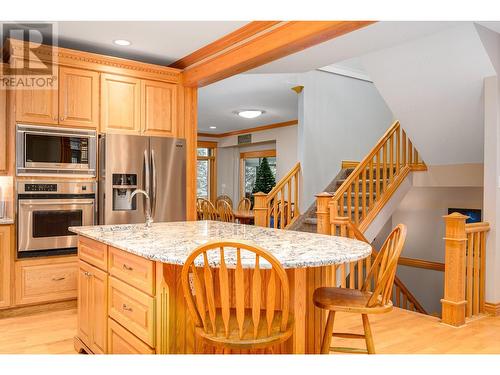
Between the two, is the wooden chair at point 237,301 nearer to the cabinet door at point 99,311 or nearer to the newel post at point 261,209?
the cabinet door at point 99,311

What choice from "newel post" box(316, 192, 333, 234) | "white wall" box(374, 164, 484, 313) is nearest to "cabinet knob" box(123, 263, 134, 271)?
"newel post" box(316, 192, 333, 234)

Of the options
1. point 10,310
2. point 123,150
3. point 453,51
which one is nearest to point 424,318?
point 453,51

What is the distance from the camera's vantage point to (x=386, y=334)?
133 inches

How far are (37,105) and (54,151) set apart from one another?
43cm

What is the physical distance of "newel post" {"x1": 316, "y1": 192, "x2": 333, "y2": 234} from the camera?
15.1 feet

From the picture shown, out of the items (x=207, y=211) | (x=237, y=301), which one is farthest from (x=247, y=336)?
(x=207, y=211)

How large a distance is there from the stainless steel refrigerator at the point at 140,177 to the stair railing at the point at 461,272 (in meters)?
2.62

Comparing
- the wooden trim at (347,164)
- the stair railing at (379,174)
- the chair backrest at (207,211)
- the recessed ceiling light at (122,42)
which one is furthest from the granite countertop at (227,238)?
the chair backrest at (207,211)

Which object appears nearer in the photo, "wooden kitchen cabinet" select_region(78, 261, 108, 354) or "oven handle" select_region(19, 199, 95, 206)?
"wooden kitchen cabinet" select_region(78, 261, 108, 354)

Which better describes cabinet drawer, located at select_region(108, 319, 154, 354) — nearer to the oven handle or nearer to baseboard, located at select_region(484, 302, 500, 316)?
the oven handle

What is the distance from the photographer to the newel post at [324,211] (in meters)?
4.60

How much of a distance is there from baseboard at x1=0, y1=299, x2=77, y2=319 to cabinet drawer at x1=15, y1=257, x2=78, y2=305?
0.06 metres
